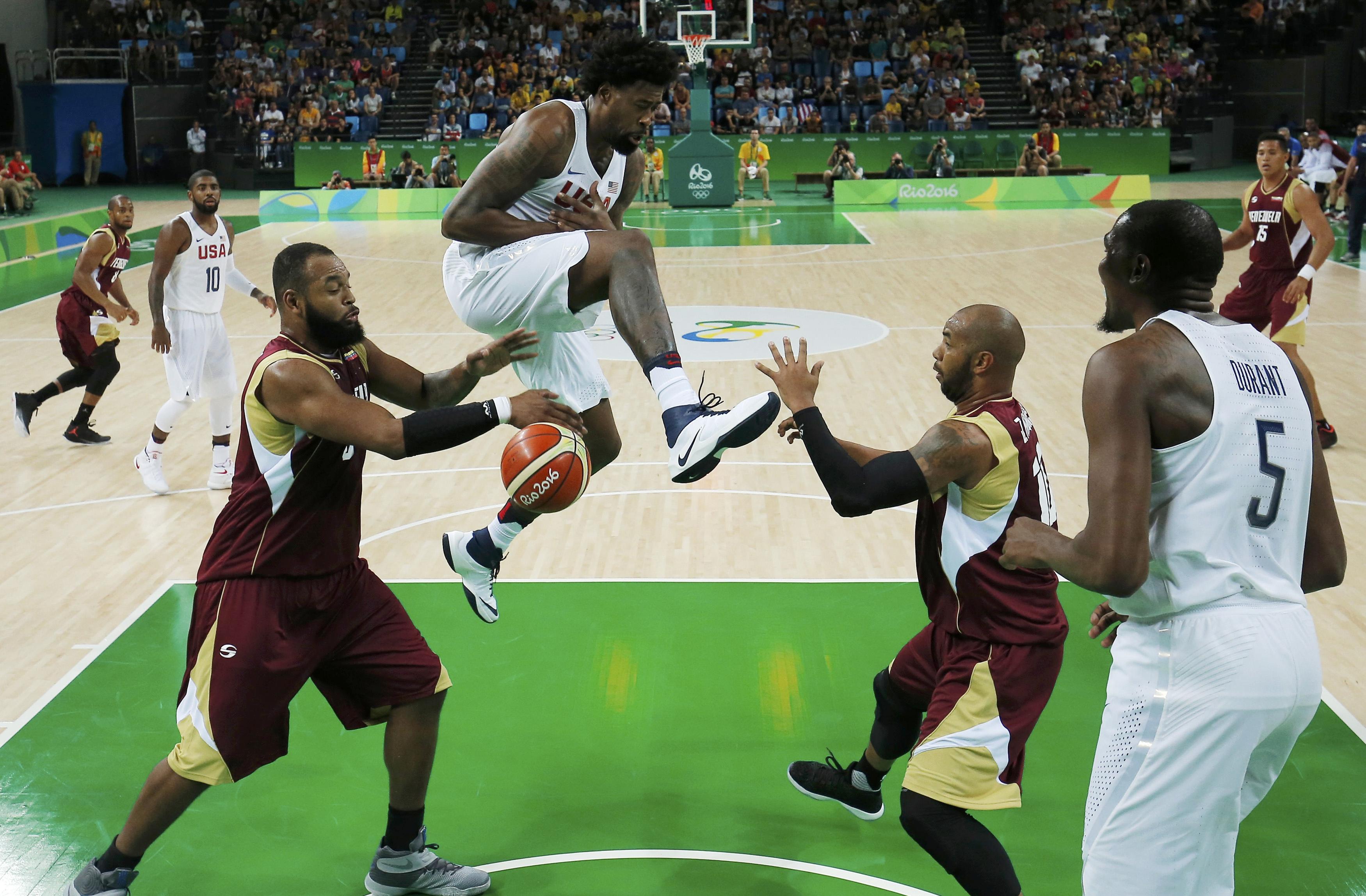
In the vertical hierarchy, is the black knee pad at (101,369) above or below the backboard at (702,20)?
below

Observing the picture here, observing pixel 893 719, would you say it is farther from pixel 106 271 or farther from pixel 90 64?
pixel 90 64

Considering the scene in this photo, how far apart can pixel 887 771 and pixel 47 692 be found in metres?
3.44

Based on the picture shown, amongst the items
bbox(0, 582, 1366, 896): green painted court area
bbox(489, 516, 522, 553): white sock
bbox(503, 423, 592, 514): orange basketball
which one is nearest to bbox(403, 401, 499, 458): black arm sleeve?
bbox(503, 423, 592, 514): orange basketball

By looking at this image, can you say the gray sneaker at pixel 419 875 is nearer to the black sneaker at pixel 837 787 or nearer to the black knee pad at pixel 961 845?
the black sneaker at pixel 837 787

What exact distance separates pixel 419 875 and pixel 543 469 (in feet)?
4.23

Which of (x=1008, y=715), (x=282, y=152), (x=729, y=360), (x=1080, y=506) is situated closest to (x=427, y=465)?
(x=729, y=360)

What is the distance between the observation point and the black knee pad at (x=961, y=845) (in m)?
3.33

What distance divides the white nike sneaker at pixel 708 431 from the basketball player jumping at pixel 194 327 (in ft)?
17.4

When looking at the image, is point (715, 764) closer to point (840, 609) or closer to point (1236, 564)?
point (840, 609)

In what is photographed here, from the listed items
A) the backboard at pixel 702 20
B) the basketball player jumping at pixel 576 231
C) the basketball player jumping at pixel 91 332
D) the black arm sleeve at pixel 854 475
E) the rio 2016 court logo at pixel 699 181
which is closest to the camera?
the black arm sleeve at pixel 854 475

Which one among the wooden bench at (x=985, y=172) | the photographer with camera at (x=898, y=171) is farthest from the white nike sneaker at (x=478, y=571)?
Result: the wooden bench at (x=985, y=172)

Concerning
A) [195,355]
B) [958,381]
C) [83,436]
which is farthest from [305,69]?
[958,381]

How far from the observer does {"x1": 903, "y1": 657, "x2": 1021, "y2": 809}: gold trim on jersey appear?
11.1ft

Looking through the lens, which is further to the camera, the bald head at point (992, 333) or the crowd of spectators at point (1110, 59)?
the crowd of spectators at point (1110, 59)
